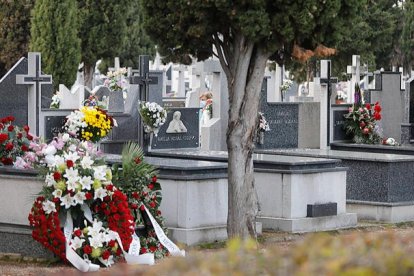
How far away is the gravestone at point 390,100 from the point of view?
1006 inches

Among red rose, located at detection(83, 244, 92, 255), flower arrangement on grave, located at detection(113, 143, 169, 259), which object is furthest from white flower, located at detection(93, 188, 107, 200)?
flower arrangement on grave, located at detection(113, 143, 169, 259)

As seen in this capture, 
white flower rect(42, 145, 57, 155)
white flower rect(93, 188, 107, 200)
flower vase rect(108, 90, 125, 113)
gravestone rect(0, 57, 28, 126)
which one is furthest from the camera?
flower vase rect(108, 90, 125, 113)

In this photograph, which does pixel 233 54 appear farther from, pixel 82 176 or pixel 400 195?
pixel 400 195

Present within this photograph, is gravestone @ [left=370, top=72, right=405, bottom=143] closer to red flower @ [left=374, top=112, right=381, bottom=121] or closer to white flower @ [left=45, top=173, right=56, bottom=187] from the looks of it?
red flower @ [left=374, top=112, right=381, bottom=121]

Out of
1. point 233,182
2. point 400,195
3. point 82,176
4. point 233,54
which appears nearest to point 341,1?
point 233,54

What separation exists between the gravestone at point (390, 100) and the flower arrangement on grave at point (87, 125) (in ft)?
32.8

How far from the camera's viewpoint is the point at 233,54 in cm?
1386

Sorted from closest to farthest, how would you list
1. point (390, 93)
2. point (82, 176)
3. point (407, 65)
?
1. point (82, 176)
2. point (390, 93)
3. point (407, 65)

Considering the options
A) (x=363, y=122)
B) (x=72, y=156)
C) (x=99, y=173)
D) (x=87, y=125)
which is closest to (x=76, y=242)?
(x=99, y=173)

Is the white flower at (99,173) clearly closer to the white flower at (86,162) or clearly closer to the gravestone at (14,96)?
the white flower at (86,162)

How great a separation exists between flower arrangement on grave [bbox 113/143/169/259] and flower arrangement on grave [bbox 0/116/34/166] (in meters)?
1.16

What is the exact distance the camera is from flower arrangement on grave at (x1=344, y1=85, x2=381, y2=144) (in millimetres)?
22516

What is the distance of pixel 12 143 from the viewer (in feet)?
46.3

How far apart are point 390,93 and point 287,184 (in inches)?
379
